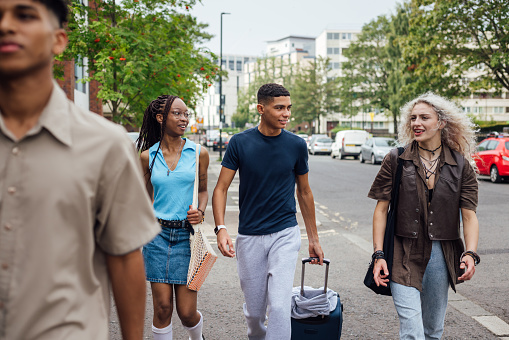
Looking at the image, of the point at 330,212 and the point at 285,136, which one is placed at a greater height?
the point at 285,136

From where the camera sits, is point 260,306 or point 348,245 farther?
point 348,245

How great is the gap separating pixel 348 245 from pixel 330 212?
3.74 meters

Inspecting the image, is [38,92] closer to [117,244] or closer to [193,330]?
[117,244]

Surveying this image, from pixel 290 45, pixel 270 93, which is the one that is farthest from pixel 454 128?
pixel 290 45

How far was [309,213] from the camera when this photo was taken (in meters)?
4.15

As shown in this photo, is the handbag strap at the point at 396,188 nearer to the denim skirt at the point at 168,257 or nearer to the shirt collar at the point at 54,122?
the denim skirt at the point at 168,257

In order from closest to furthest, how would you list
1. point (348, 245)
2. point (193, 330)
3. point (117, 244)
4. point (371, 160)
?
point (117, 244) → point (193, 330) → point (348, 245) → point (371, 160)

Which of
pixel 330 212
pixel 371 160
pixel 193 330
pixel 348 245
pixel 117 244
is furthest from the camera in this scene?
pixel 371 160

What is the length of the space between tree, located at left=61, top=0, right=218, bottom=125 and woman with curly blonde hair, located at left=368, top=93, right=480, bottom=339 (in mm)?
9599

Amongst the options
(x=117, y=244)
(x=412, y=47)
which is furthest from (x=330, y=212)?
(x=412, y=47)

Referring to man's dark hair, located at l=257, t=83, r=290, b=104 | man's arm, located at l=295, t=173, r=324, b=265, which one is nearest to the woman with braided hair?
man's dark hair, located at l=257, t=83, r=290, b=104

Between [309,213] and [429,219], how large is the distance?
37.5 inches

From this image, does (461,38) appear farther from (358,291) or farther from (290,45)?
(290,45)

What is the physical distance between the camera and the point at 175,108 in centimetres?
425
